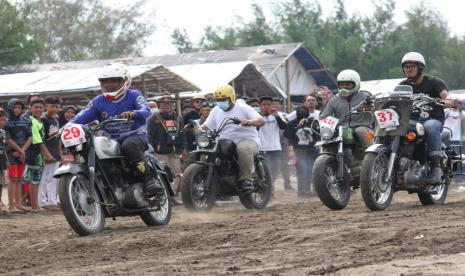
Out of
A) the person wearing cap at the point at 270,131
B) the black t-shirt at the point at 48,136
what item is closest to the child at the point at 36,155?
the black t-shirt at the point at 48,136

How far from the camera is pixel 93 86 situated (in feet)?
71.1

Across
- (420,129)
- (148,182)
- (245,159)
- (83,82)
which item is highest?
(83,82)

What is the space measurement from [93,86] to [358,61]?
118 feet

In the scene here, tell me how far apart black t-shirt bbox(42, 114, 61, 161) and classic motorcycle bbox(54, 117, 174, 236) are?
14.7 feet

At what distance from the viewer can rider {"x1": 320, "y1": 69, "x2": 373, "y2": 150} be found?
13969 millimetres

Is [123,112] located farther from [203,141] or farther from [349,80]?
[349,80]

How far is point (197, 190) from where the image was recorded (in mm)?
14359

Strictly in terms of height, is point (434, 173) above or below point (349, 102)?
below

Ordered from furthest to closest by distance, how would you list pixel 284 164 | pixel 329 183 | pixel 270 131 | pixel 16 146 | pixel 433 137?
1. pixel 284 164
2. pixel 270 131
3. pixel 16 146
4. pixel 433 137
5. pixel 329 183

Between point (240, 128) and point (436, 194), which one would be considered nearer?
point (436, 194)

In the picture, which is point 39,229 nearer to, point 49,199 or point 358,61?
point 49,199

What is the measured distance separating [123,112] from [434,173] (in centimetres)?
414

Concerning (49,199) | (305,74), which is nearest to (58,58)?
(305,74)

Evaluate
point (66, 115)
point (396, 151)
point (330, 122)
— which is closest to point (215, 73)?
point (66, 115)
